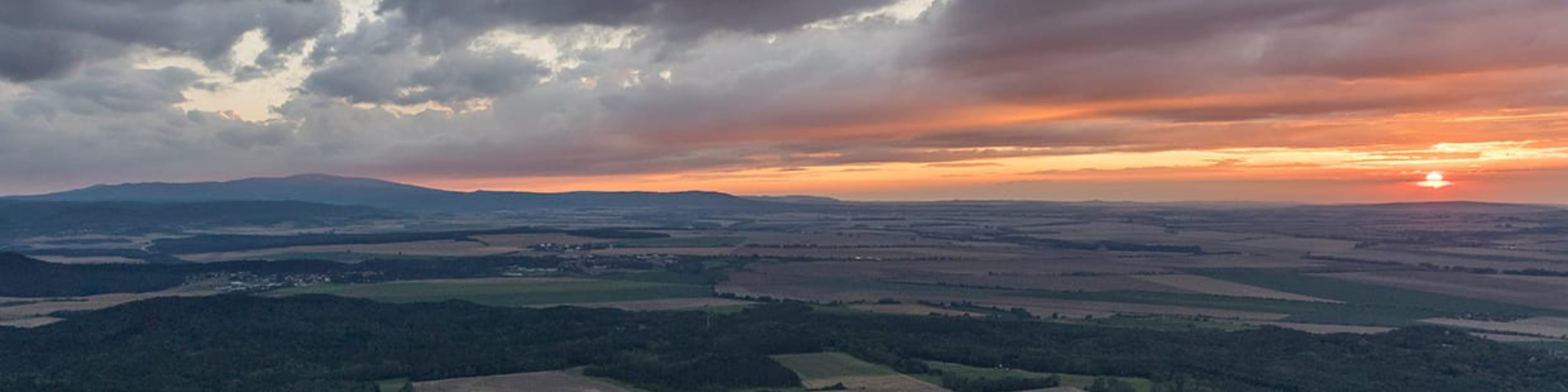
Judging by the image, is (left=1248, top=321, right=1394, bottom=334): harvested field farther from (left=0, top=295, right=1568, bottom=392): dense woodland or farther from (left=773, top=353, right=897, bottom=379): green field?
(left=773, top=353, right=897, bottom=379): green field

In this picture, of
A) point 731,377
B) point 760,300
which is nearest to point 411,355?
point 731,377

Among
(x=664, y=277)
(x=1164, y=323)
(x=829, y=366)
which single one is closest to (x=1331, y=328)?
(x=1164, y=323)

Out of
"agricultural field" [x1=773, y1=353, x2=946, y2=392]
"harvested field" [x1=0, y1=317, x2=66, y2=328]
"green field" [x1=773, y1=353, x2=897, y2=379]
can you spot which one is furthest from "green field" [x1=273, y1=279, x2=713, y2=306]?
"agricultural field" [x1=773, y1=353, x2=946, y2=392]

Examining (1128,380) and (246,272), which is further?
(246,272)

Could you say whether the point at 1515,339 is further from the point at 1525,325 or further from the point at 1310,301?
the point at 1310,301

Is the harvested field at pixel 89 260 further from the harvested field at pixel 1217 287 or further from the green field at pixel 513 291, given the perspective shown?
the harvested field at pixel 1217 287

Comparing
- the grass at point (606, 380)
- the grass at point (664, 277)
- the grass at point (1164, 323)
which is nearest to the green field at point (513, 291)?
the grass at point (664, 277)

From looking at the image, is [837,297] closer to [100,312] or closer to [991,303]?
[991,303]
